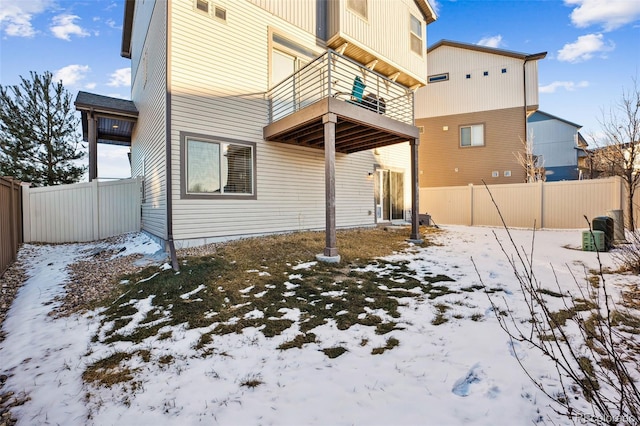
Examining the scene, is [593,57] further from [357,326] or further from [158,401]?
[158,401]

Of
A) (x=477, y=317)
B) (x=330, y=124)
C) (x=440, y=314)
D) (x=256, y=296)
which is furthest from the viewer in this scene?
(x=330, y=124)

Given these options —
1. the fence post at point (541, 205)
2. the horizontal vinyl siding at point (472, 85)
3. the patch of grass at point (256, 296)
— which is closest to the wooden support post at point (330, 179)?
the patch of grass at point (256, 296)

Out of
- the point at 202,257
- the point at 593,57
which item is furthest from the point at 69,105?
the point at 593,57

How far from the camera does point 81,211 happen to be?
888 cm

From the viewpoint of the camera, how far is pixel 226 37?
7273mm

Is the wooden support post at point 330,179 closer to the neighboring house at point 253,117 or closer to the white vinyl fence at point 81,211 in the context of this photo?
the neighboring house at point 253,117

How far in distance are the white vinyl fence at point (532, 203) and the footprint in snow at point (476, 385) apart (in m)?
9.27

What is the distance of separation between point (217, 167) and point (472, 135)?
14.7 m

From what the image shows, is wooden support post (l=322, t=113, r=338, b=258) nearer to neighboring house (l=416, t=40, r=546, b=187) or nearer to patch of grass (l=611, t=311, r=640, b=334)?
patch of grass (l=611, t=311, r=640, b=334)

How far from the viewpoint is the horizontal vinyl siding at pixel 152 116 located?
695 cm

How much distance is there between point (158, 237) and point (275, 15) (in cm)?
685

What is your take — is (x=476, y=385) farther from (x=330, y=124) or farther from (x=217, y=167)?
(x=217, y=167)

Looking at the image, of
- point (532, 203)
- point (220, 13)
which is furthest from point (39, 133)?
point (532, 203)

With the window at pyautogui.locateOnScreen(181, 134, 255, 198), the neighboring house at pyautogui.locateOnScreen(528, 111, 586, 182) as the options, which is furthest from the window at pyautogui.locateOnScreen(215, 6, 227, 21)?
the neighboring house at pyautogui.locateOnScreen(528, 111, 586, 182)
